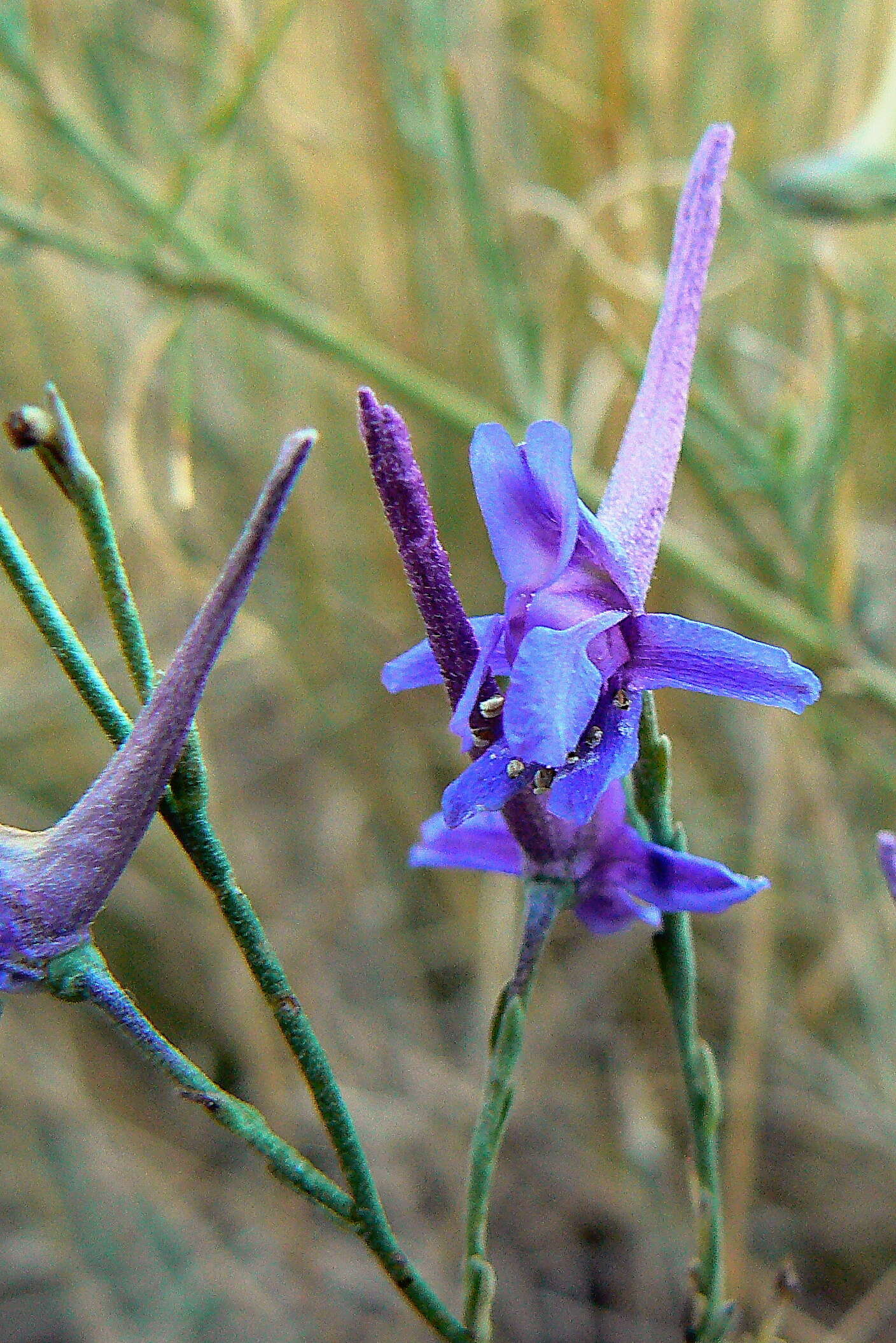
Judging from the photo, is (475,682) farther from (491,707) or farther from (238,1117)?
(238,1117)

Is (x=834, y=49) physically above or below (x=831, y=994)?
above

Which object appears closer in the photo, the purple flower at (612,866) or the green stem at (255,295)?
the purple flower at (612,866)

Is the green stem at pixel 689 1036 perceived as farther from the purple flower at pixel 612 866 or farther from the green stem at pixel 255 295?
the green stem at pixel 255 295

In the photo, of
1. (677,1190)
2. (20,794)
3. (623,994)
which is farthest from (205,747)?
(677,1190)

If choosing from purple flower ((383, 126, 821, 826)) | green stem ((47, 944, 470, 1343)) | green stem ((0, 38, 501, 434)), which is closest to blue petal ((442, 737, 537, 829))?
purple flower ((383, 126, 821, 826))

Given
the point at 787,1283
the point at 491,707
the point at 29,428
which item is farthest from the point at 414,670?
the point at 787,1283

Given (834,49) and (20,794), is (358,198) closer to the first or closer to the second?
(834,49)

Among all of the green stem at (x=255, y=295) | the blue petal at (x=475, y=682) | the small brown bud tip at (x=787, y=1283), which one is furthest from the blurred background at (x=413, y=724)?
the blue petal at (x=475, y=682)
